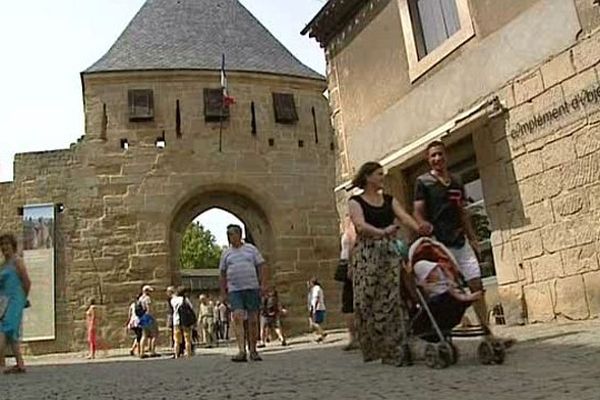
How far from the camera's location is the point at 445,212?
4734 mm

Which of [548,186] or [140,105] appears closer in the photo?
[548,186]

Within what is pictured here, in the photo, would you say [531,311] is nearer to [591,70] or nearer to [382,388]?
[591,70]

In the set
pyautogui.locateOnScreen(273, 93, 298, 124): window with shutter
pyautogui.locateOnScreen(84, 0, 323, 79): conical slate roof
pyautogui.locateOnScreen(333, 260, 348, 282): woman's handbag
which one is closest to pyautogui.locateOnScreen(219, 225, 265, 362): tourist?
pyautogui.locateOnScreen(333, 260, 348, 282): woman's handbag

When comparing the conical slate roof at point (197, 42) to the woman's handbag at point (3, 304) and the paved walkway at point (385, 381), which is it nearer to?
the woman's handbag at point (3, 304)

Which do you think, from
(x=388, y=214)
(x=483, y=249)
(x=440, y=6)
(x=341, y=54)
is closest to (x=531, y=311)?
(x=483, y=249)

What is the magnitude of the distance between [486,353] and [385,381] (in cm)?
76

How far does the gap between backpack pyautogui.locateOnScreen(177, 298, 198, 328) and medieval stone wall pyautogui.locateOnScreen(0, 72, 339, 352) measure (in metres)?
5.34

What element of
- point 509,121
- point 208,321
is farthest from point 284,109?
point 509,121

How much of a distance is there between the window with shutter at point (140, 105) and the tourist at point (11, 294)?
1208cm

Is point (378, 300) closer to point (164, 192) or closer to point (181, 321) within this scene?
point (181, 321)

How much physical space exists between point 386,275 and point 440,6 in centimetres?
560

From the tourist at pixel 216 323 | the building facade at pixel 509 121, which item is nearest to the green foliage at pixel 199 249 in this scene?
the tourist at pixel 216 323

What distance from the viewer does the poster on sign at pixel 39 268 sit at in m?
17.0

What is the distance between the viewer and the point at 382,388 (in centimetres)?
353
